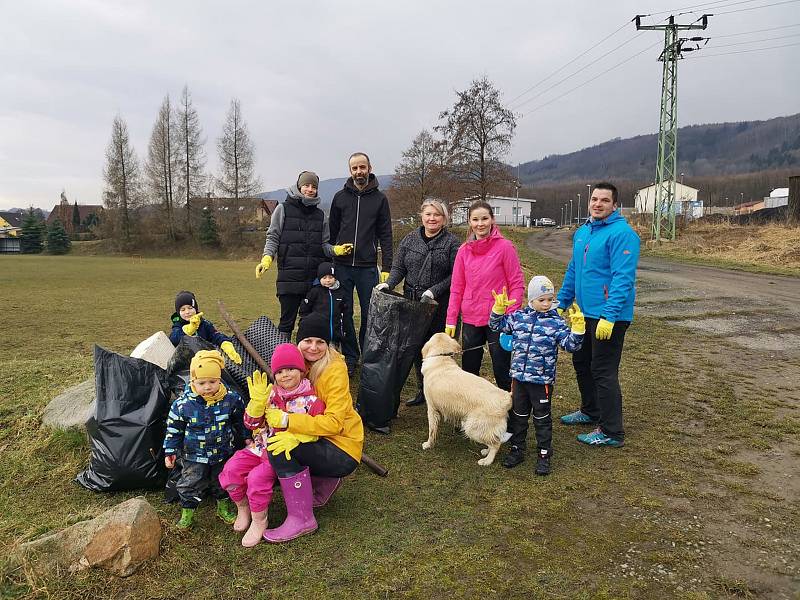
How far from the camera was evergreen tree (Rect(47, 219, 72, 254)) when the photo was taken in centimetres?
5194

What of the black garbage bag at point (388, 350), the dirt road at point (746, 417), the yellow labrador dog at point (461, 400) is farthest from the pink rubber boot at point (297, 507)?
the dirt road at point (746, 417)

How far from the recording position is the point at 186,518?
3076 mm

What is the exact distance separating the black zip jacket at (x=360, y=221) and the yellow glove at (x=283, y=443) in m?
2.89

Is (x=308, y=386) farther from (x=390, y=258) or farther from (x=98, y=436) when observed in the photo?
(x=390, y=258)

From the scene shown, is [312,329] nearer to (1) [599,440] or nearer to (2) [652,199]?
(1) [599,440]

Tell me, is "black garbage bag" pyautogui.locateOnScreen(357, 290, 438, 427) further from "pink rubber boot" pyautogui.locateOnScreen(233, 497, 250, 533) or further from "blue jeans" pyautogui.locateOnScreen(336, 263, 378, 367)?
"pink rubber boot" pyautogui.locateOnScreen(233, 497, 250, 533)

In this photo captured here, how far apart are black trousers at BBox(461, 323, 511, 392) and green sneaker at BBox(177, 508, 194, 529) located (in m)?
2.69

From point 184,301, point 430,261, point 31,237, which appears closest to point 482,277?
point 430,261

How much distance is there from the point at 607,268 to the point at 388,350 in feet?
6.67

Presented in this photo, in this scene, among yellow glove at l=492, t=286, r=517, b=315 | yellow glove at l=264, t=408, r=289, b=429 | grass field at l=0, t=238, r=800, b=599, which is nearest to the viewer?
grass field at l=0, t=238, r=800, b=599

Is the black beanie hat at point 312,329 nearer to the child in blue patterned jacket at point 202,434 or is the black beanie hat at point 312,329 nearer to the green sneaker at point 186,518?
the child in blue patterned jacket at point 202,434

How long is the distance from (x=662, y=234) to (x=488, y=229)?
2941cm

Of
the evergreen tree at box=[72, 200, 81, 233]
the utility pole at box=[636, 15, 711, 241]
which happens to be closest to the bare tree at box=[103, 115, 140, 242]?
the evergreen tree at box=[72, 200, 81, 233]

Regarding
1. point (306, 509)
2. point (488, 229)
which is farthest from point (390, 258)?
A: point (306, 509)
